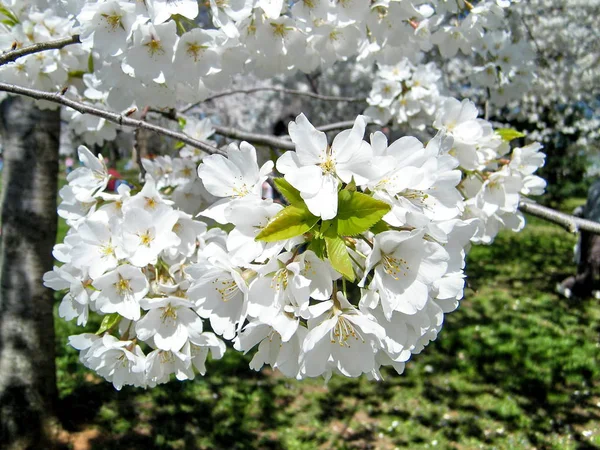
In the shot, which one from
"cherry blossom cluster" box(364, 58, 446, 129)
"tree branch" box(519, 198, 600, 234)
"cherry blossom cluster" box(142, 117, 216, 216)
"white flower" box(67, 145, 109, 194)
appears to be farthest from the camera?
"cherry blossom cluster" box(364, 58, 446, 129)

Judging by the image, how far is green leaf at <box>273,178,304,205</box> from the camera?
103 cm

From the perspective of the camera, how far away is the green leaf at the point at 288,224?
3.21 ft

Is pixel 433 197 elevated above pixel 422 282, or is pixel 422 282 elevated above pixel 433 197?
pixel 433 197

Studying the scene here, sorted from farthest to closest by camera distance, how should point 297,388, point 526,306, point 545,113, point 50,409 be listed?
point 545,113 < point 526,306 < point 297,388 < point 50,409

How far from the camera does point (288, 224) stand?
3.27ft

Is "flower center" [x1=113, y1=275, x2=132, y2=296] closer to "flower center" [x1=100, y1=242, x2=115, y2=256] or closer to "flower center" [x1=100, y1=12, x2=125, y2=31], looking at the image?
"flower center" [x1=100, y1=242, x2=115, y2=256]

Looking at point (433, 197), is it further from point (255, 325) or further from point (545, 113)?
point (545, 113)

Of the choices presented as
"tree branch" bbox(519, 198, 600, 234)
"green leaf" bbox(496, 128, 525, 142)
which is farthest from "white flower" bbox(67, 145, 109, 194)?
"tree branch" bbox(519, 198, 600, 234)

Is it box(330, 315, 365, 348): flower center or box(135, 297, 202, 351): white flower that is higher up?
box(330, 315, 365, 348): flower center

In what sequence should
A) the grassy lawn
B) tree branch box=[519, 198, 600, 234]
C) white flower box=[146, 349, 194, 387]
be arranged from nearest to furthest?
1. white flower box=[146, 349, 194, 387]
2. tree branch box=[519, 198, 600, 234]
3. the grassy lawn

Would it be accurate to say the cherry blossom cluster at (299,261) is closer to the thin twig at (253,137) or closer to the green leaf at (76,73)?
the thin twig at (253,137)

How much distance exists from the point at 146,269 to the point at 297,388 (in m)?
3.33

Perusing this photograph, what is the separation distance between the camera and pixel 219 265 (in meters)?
1.09

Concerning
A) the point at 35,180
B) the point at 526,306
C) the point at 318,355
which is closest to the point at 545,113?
the point at 526,306
